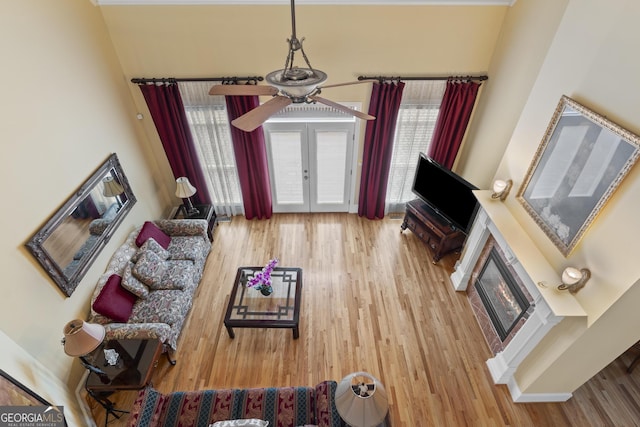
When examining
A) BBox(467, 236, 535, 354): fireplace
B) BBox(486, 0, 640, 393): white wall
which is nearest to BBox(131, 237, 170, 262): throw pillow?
BBox(467, 236, 535, 354): fireplace

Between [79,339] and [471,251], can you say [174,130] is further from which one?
[471,251]

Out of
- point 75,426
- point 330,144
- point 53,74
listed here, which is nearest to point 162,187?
point 53,74

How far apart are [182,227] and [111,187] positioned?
1126 mm

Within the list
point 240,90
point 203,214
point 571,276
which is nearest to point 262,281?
point 203,214

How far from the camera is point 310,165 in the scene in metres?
5.42

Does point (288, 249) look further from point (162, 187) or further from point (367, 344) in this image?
point (162, 187)

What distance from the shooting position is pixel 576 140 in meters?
2.72

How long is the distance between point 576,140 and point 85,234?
4936 millimetres

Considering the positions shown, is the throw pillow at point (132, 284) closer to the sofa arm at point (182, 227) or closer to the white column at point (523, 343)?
the sofa arm at point (182, 227)

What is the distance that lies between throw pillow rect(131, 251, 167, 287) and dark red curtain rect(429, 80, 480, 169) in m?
4.31

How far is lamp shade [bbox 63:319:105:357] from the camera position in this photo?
9.20 ft

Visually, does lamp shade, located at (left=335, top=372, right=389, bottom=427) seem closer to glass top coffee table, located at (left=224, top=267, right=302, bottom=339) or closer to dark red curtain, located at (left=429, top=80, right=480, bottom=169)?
glass top coffee table, located at (left=224, top=267, right=302, bottom=339)

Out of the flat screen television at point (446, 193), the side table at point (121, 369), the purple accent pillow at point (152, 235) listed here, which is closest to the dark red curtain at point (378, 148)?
the flat screen television at point (446, 193)

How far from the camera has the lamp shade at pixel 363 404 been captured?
2.17 metres
